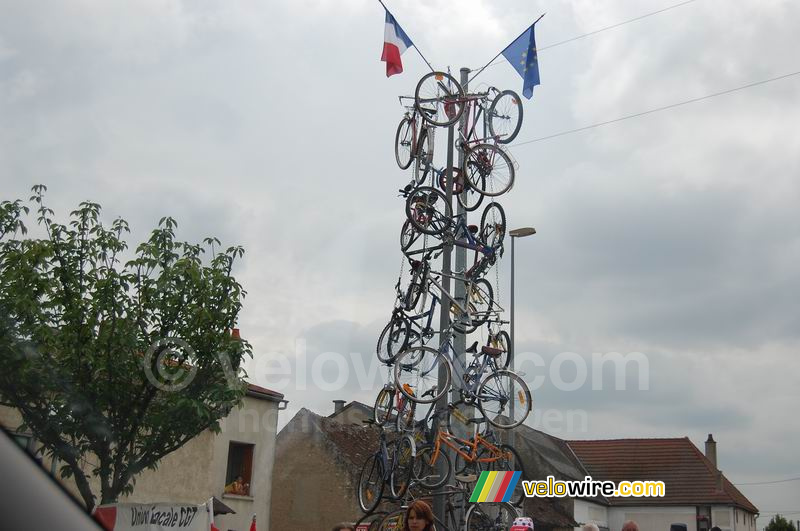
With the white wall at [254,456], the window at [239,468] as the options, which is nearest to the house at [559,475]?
the white wall at [254,456]

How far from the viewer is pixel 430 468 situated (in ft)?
43.4

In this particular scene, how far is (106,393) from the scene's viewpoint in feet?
44.8

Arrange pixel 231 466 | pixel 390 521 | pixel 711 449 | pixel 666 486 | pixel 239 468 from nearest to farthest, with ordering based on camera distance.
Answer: pixel 390 521, pixel 231 466, pixel 239 468, pixel 666 486, pixel 711 449

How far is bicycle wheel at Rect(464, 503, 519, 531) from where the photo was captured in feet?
43.9

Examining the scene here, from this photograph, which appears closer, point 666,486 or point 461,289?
point 461,289

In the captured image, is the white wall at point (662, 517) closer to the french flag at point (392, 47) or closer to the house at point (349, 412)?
the house at point (349, 412)

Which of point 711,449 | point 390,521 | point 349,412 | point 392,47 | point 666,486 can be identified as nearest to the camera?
point 390,521

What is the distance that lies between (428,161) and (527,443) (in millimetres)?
27660

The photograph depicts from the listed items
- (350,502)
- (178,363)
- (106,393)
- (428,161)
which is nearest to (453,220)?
(428,161)

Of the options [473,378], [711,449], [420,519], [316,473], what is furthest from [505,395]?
[711,449]

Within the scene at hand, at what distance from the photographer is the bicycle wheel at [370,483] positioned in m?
13.5

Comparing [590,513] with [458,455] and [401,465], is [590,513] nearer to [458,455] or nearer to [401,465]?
[458,455]

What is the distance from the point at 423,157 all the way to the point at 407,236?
1568 millimetres

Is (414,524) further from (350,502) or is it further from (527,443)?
(527,443)
